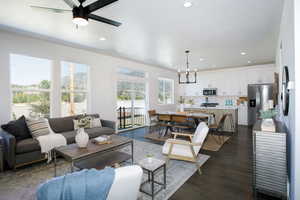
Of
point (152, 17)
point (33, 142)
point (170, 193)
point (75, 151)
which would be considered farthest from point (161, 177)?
point (152, 17)

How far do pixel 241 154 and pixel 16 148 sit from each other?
185 inches

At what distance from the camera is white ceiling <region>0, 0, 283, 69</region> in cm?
238

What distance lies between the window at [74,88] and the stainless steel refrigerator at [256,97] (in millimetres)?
6722

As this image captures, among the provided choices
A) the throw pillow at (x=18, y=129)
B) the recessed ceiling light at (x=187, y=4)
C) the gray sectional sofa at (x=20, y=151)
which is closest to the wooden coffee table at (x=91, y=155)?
the gray sectional sofa at (x=20, y=151)

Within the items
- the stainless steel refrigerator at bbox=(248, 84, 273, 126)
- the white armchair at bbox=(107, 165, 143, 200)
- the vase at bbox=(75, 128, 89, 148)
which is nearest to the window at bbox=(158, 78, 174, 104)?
the stainless steel refrigerator at bbox=(248, 84, 273, 126)

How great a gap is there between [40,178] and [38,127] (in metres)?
1.16

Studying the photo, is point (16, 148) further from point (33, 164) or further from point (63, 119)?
point (63, 119)

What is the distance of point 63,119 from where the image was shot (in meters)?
3.99

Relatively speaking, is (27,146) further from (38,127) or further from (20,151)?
(38,127)

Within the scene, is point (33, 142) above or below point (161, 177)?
above

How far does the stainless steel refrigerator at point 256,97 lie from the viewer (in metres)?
6.18

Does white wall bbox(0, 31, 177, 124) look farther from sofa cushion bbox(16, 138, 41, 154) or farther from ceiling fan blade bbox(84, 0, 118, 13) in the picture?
ceiling fan blade bbox(84, 0, 118, 13)

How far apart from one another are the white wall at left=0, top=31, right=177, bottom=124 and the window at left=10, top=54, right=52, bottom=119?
15 centimetres

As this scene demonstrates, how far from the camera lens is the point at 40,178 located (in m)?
2.57
